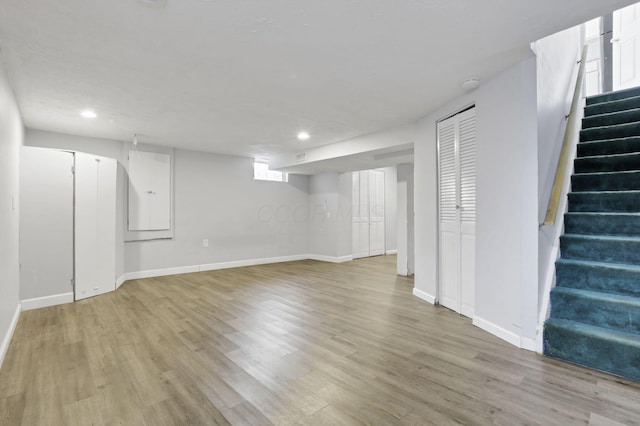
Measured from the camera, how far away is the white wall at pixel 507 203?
251 centimetres

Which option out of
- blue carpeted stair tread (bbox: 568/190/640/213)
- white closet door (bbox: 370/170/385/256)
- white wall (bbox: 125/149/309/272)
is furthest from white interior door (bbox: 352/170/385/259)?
blue carpeted stair tread (bbox: 568/190/640/213)

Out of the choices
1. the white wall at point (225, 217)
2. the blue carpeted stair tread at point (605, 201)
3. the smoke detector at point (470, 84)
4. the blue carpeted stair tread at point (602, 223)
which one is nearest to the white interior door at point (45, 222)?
the white wall at point (225, 217)

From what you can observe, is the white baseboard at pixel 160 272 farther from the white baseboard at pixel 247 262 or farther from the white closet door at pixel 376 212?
the white closet door at pixel 376 212

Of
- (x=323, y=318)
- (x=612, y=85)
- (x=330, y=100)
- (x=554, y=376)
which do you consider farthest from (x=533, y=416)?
(x=612, y=85)

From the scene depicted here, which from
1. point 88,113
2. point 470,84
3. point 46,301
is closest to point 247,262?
point 46,301

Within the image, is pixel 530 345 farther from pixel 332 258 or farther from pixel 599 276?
pixel 332 258

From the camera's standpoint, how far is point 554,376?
2.09m

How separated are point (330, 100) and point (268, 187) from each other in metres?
4.10

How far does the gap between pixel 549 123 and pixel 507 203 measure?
892mm

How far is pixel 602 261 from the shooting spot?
262 centimetres

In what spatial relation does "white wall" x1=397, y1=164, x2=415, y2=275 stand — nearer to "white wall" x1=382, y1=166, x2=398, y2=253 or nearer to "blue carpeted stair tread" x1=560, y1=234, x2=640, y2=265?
"blue carpeted stair tread" x1=560, y1=234, x2=640, y2=265

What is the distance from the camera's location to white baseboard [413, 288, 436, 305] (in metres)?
3.79

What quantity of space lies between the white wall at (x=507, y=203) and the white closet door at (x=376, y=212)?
4847 mm

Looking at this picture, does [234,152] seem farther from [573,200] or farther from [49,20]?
[573,200]
